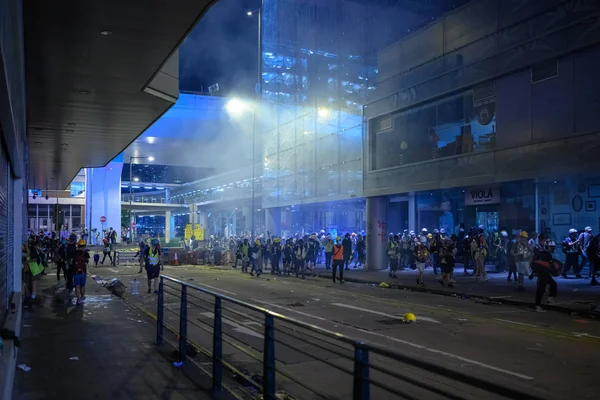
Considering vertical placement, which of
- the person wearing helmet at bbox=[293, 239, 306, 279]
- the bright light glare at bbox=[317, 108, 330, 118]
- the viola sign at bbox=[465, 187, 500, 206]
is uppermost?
the bright light glare at bbox=[317, 108, 330, 118]

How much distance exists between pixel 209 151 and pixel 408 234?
28093 millimetres

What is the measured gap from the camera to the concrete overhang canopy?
215 inches

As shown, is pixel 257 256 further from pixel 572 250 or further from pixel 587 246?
pixel 587 246

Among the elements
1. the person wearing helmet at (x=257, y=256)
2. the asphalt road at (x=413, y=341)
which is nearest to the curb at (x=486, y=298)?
the asphalt road at (x=413, y=341)

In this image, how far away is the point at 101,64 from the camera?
7.29 metres

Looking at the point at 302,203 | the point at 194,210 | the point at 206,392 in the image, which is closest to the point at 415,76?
the point at 302,203

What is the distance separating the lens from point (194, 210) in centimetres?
3366

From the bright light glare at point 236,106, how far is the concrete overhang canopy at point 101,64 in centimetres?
2016

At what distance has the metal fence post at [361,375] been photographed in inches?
133

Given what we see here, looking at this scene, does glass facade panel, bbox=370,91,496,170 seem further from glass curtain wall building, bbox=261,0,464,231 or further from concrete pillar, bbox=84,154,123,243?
concrete pillar, bbox=84,154,123,243

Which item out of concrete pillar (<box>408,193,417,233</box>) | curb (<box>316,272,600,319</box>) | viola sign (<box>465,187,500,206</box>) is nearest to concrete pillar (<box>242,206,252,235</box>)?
concrete pillar (<box>408,193,417,233</box>)

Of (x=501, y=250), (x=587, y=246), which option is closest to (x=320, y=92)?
(x=501, y=250)

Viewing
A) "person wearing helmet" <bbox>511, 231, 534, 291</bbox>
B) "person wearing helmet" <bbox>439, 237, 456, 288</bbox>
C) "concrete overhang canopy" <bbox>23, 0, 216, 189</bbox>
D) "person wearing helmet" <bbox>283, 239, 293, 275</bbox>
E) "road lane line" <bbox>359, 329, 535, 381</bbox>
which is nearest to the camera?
"concrete overhang canopy" <bbox>23, 0, 216, 189</bbox>

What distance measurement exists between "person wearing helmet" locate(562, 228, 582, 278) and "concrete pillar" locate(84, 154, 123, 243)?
131 feet
